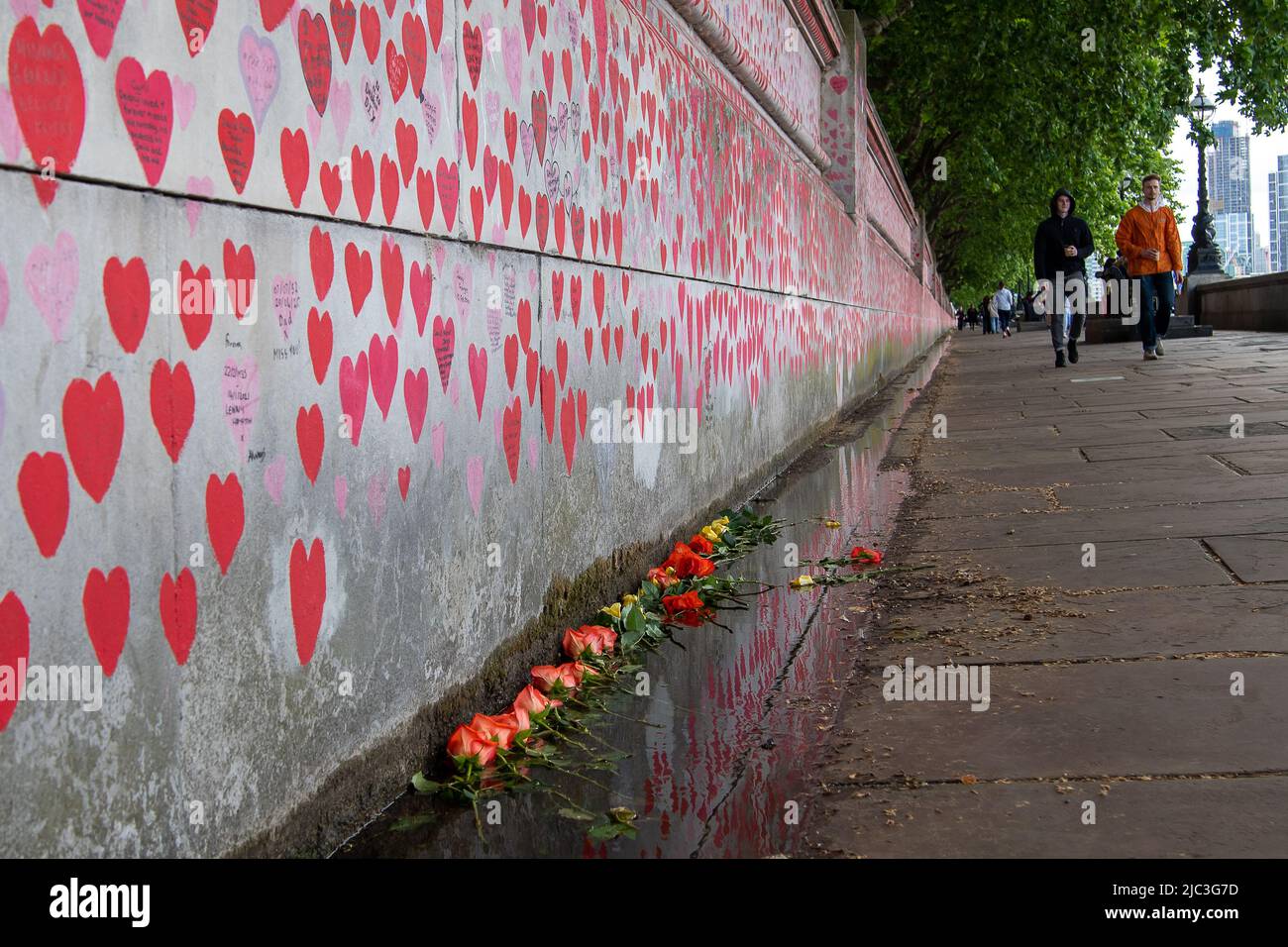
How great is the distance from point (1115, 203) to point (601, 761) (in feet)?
143

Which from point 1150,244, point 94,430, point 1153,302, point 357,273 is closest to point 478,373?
point 357,273

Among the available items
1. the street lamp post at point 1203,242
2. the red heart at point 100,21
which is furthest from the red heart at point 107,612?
the street lamp post at point 1203,242

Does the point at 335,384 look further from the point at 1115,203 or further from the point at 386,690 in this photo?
the point at 1115,203

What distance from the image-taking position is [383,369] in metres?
2.34

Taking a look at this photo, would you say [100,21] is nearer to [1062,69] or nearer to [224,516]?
[224,516]

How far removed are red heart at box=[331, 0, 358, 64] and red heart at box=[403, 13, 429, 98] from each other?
0.20 m

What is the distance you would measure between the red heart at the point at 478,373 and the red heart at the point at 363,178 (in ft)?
1.75

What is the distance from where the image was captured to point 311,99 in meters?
2.11

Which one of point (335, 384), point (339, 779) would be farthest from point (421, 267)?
point (339, 779)

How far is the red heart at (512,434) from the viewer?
2.96 m

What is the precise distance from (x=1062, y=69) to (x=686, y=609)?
66.5ft

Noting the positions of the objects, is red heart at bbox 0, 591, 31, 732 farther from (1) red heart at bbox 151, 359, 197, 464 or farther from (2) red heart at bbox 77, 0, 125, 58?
(2) red heart at bbox 77, 0, 125, 58

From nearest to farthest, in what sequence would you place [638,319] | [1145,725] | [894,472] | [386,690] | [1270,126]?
[386,690], [1145,725], [638,319], [894,472], [1270,126]

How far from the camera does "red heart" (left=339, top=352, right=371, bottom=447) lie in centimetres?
220
